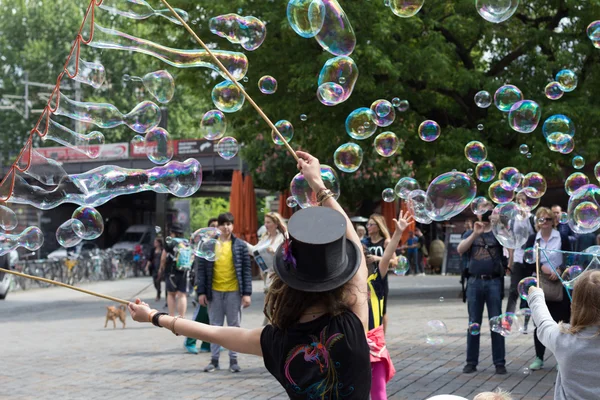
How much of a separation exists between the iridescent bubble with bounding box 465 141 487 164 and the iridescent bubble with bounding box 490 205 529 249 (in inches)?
29.5

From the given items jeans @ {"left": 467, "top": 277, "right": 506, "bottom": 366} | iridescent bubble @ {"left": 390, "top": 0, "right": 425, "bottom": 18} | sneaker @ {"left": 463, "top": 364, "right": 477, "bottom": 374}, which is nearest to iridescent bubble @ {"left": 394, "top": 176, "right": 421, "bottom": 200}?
jeans @ {"left": 467, "top": 277, "right": 506, "bottom": 366}

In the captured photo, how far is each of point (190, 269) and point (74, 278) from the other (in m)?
14.4

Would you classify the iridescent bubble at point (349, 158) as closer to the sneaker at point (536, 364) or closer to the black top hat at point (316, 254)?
the sneaker at point (536, 364)

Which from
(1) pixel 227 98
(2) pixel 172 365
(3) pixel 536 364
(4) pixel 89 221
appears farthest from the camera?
(2) pixel 172 365

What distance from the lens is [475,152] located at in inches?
341

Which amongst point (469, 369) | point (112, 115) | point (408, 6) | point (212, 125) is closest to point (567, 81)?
point (408, 6)

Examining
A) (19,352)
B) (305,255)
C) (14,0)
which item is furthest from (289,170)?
(14,0)

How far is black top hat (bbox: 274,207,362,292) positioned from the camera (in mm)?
2732

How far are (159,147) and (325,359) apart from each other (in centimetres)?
438

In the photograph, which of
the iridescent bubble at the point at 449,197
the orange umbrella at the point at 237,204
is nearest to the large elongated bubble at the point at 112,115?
the iridescent bubble at the point at 449,197

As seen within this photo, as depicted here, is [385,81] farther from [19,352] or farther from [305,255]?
[305,255]

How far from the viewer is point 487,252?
8.66 metres

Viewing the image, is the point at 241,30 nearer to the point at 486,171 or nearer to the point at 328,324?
the point at 486,171

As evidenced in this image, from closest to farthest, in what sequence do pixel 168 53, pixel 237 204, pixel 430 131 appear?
pixel 168 53 < pixel 430 131 < pixel 237 204
